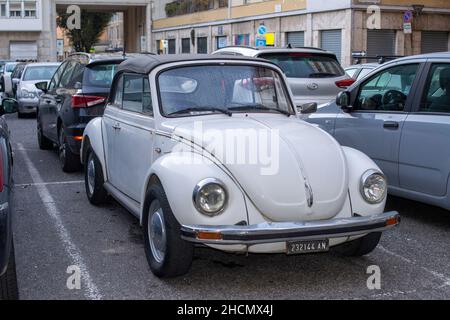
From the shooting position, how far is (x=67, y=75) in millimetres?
10523

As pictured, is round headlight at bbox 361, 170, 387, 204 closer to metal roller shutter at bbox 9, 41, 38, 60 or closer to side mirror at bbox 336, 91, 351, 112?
side mirror at bbox 336, 91, 351, 112

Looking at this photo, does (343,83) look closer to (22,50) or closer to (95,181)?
(95,181)

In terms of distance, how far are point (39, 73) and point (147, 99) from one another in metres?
15.0

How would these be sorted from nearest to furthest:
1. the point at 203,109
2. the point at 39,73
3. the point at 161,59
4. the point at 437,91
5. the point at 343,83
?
the point at 203,109 → the point at 161,59 → the point at 437,91 → the point at 343,83 → the point at 39,73

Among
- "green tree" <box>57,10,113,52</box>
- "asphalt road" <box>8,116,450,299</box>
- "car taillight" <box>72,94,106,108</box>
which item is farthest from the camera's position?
"green tree" <box>57,10,113,52</box>

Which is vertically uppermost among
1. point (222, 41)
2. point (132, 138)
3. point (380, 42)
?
point (222, 41)

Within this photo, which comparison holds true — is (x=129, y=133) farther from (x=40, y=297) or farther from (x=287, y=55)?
(x=287, y=55)

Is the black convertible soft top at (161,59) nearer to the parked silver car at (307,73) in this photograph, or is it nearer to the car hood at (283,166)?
the car hood at (283,166)

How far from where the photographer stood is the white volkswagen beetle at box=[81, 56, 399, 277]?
461 cm

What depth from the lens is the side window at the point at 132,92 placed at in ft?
20.4

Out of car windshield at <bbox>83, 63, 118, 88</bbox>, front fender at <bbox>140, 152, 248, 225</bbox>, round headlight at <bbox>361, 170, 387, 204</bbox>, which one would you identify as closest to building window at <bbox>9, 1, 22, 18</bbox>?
car windshield at <bbox>83, 63, 118, 88</bbox>

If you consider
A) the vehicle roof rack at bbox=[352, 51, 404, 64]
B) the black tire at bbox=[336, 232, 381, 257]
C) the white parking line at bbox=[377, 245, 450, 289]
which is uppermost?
the vehicle roof rack at bbox=[352, 51, 404, 64]

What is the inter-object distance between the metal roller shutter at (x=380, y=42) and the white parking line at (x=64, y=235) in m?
18.9

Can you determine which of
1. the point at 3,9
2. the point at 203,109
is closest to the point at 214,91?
the point at 203,109
